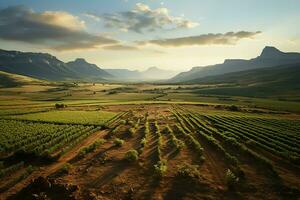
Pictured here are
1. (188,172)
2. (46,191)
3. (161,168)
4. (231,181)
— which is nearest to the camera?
(46,191)

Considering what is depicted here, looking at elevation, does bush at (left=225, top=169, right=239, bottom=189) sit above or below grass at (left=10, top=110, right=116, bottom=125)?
above

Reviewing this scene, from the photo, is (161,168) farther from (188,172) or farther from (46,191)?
(46,191)

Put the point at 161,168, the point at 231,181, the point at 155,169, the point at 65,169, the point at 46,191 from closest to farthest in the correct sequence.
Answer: the point at 46,191 < the point at 231,181 < the point at 161,168 < the point at 155,169 < the point at 65,169

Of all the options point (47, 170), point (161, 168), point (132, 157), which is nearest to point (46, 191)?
point (47, 170)

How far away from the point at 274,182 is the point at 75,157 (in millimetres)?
22903

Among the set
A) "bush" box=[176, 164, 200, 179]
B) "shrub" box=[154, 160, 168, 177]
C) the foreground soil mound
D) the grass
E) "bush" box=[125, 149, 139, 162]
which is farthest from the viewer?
the grass

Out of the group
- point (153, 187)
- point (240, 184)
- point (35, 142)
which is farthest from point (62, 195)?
point (35, 142)

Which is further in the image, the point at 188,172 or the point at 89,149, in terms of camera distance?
the point at 89,149

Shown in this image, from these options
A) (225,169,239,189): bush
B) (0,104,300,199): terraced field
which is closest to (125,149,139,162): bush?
(0,104,300,199): terraced field

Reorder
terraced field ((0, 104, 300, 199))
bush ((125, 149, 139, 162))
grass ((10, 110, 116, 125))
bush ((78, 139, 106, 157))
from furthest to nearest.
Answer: grass ((10, 110, 116, 125)) → bush ((78, 139, 106, 157)) → bush ((125, 149, 139, 162)) → terraced field ((0, 104, 300, 199))

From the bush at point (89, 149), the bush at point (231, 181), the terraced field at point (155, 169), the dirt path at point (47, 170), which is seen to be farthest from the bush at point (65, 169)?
the bush at point (231, 181)

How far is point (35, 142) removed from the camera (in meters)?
39.3

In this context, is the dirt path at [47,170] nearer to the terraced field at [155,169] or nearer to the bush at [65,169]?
the terraced field at [155,169]

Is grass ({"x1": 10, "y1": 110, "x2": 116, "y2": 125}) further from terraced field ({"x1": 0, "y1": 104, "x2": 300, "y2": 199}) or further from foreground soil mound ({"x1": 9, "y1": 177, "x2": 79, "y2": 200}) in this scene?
foreground soil mound ({"x1": 9, "y1": 177, "x2": 79, "y2": 200})
